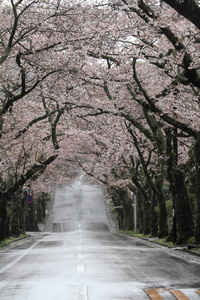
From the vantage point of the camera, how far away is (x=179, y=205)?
2112cm

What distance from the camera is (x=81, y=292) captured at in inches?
294

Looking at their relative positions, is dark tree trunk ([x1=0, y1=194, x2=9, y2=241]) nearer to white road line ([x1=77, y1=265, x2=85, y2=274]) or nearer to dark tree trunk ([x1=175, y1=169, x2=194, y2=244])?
dark tree trunk ([x1=175, y1=169, x2=194, y2=244])

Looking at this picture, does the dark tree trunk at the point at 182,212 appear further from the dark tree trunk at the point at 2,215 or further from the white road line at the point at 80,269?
the white road line at the point at 80,269

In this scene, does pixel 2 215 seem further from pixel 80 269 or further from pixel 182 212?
pixel 80 269

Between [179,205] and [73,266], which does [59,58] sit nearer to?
[73,266]

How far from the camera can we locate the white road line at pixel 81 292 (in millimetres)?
7004

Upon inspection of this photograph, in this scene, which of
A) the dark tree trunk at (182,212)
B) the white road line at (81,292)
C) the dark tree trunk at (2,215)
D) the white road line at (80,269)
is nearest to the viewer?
the white road line at (81,292)

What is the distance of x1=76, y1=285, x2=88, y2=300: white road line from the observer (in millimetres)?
7004

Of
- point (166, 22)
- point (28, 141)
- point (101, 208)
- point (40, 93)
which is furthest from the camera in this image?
point (101, 208)

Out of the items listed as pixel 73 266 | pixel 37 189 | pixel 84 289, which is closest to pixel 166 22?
pixel 73 266

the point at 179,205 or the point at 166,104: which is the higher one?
the point at 166,104

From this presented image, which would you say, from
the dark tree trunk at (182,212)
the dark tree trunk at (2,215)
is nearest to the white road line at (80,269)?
the dark tree trunk at (182,212)

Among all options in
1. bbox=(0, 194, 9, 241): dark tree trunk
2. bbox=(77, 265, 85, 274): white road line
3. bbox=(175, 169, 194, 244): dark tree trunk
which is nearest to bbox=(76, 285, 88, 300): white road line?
bbox=(77, 265, 85, 274): white road line

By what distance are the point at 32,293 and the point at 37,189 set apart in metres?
39.3
